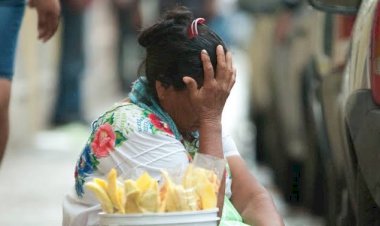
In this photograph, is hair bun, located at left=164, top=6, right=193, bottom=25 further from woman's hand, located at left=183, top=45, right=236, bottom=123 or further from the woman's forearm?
the woman's forearm

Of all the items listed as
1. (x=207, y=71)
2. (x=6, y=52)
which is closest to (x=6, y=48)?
(x=6, y=52)

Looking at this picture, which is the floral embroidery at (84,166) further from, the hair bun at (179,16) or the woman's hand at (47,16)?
the woman's hand at (47,16)

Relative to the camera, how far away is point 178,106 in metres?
4.82

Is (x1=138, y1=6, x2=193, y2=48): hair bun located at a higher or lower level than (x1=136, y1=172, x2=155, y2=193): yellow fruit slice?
higher

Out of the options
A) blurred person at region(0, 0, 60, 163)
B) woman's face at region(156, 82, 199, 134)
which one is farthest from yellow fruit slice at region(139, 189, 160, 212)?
blurred person at region(0, 0, 60, 163)

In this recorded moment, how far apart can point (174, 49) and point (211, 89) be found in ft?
0.65

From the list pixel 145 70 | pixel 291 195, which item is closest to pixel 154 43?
pixel 145 70

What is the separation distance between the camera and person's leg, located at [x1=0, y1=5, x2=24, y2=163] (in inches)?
242

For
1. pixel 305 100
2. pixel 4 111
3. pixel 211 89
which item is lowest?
pixel 305 100

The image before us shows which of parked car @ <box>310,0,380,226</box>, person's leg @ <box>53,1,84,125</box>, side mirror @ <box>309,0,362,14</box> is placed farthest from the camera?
person's leg @ <box>53,1,84,125</box>

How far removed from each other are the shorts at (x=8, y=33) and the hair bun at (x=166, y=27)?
1.35 metres

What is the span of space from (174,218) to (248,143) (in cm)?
970

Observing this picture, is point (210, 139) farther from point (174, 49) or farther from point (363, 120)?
point (363, 120)

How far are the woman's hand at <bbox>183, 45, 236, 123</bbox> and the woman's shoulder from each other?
135mm
